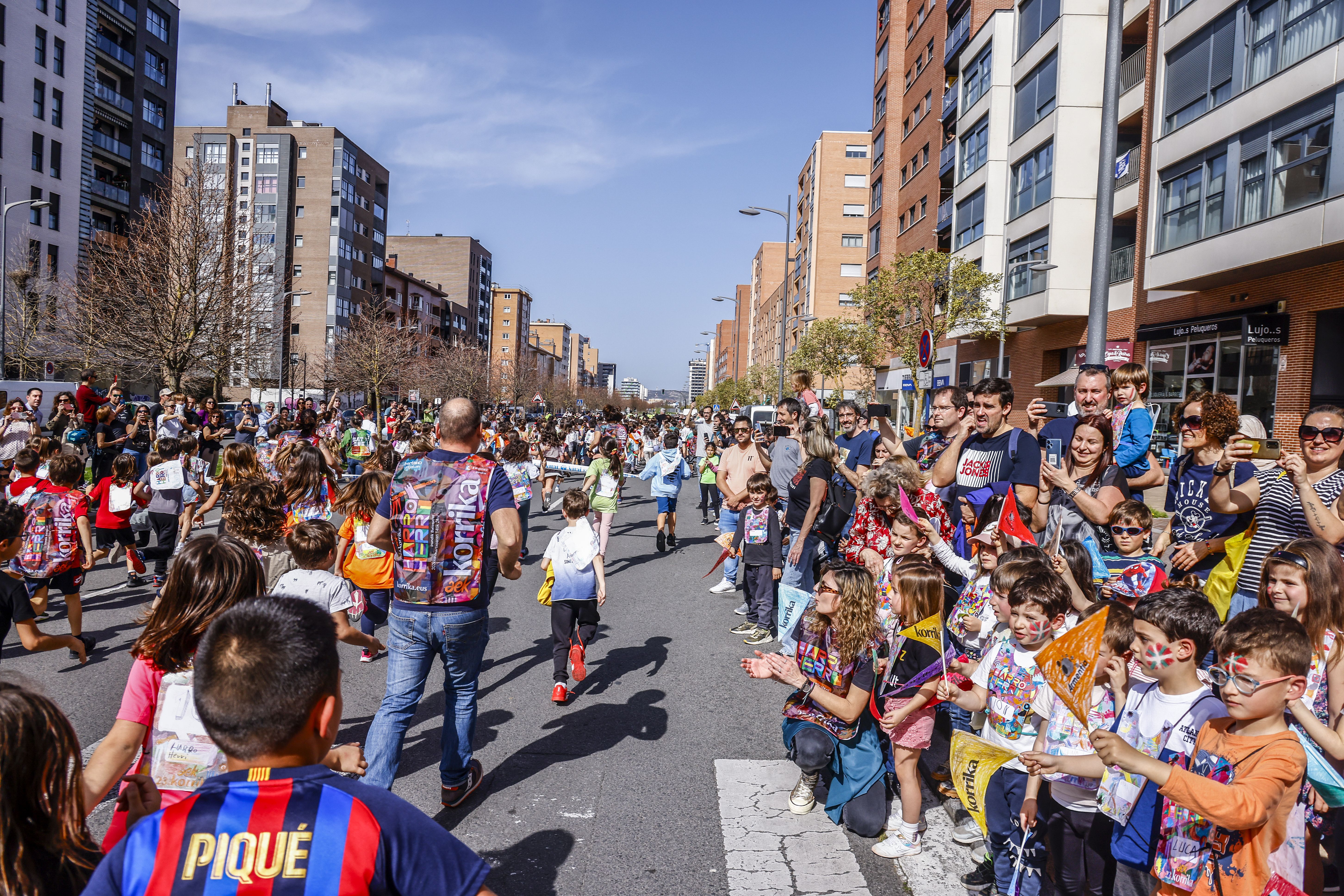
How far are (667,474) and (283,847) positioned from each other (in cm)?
1112

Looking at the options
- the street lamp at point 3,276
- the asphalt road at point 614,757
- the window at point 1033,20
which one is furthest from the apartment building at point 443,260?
the asphalt road at point 614,757

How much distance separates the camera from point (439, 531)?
396 cm

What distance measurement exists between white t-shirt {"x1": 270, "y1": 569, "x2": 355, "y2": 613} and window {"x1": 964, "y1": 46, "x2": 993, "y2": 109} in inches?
1327

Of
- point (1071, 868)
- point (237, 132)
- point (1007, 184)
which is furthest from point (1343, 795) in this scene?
point (237, 132)

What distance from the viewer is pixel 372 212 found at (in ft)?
267

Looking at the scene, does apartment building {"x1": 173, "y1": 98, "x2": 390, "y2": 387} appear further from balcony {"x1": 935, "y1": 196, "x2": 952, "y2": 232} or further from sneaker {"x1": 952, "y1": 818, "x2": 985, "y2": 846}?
sneaker {"x1": 952, "y1": 818, "x2": 985, "y2": 846}

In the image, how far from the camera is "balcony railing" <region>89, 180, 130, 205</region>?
4594cm

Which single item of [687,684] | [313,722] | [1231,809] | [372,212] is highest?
[372,212]

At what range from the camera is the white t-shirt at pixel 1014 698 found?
346 centimetres

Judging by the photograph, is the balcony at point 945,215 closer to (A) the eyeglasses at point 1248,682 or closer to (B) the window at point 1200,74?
(B) the window at point 1200,74

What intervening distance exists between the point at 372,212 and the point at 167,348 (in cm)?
6341

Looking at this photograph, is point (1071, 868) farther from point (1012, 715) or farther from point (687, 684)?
point (687, 684)

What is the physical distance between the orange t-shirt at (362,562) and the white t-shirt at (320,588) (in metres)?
2.25

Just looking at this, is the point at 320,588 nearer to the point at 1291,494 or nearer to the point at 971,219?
the point at 1291,494
